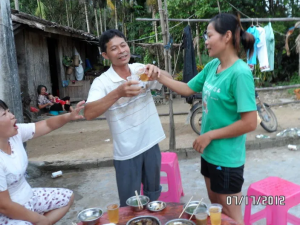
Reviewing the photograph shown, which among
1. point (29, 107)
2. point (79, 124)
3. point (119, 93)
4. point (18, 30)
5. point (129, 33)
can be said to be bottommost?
point (79, 124)

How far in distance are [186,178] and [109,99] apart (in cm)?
263

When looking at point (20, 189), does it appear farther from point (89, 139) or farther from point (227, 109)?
point (89, 139)

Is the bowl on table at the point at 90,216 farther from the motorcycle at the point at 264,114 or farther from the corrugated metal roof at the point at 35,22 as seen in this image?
the corrugated metal roof at the point at 35,22

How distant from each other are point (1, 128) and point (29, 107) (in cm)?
732

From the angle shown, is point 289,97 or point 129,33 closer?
point 289,97

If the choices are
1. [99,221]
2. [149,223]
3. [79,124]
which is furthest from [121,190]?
[79,124]

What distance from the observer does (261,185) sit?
2623 millimetres

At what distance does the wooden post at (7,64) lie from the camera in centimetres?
360

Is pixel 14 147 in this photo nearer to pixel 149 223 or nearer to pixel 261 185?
pixel 149 223

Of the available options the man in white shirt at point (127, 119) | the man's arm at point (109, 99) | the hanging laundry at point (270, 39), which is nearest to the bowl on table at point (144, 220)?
the man in white shirt at point (127, 119)

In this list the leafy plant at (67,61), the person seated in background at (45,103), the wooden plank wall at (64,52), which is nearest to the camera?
the person seated in background at (45,103)

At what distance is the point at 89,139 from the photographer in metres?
6.75

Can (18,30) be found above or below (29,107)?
above

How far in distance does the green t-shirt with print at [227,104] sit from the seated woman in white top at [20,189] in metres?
1.10
